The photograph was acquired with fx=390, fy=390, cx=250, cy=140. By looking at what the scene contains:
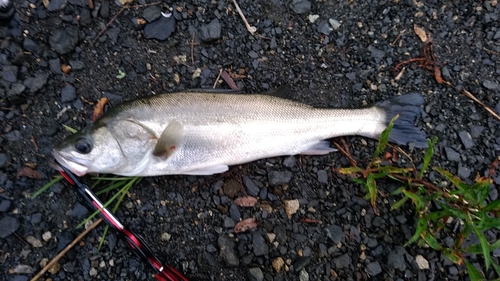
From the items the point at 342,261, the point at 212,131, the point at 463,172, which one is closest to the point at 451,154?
the point at 463,172

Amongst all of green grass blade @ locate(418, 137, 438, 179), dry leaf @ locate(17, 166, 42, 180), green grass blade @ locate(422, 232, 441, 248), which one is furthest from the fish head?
green grass blade @ locate(422, 232, 441, 248)

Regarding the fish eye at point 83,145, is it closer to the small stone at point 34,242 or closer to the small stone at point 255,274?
the small stone at point 34,242

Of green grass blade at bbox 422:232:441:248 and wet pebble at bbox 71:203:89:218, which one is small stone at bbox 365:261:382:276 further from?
wet pebble at bbox 71:203:89:218

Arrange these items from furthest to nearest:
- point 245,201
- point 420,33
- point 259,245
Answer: point 420,33
point 245,201
point 259,245

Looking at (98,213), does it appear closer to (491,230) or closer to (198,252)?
(198,252)

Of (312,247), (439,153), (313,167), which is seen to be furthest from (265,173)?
(439,153)

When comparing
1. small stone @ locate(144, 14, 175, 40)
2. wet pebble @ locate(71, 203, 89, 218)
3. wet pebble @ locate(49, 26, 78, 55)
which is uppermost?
wet pebble @ locate(49, 26, 78, 55)

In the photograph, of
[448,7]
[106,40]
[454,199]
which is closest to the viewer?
[454,199]

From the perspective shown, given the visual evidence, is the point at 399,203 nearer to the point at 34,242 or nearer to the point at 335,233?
the point at 335,233
